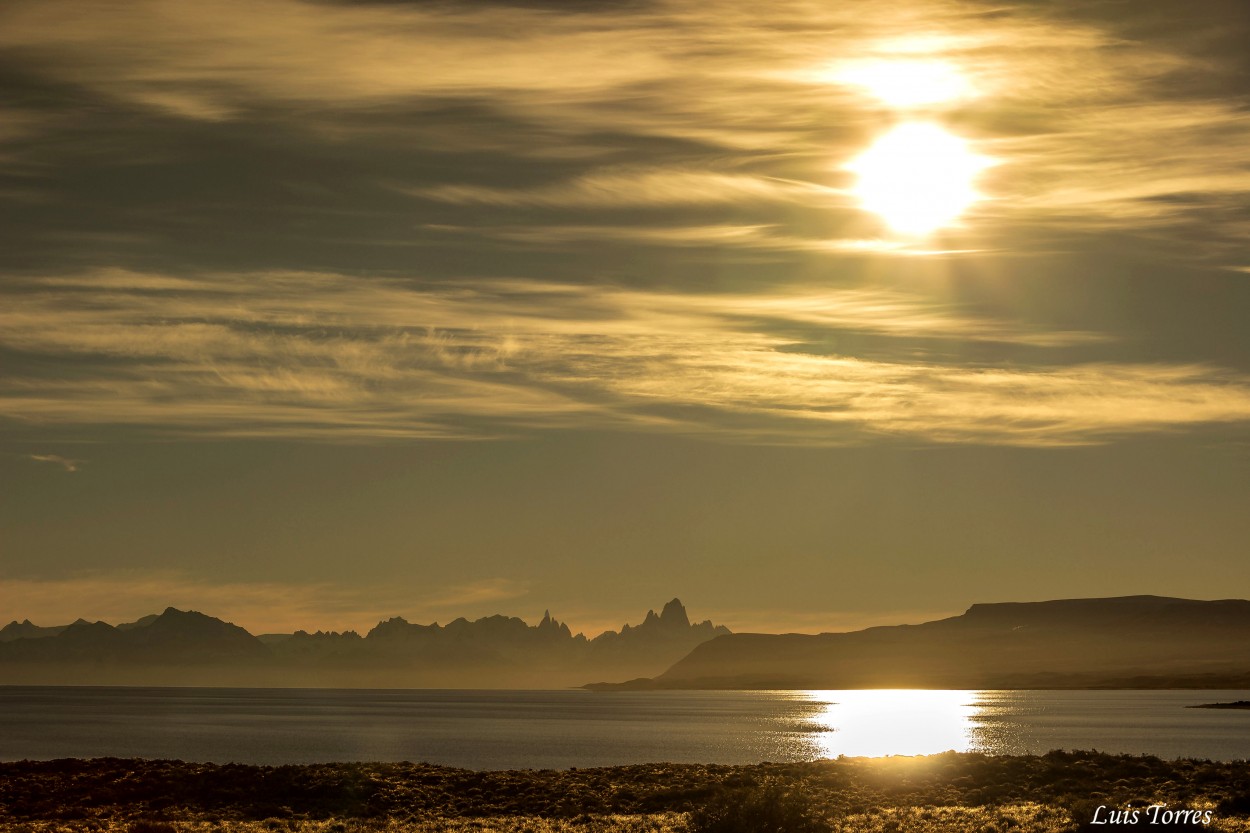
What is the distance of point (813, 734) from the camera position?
188m

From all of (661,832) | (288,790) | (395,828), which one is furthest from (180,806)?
(661,832)

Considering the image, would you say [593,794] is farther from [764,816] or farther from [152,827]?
[152,827]

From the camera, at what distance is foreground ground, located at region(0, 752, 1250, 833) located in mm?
51281

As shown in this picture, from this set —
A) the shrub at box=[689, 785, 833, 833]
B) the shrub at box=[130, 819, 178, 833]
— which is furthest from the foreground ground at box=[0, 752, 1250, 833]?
the shrub at box=[689, 785, 833, 833]

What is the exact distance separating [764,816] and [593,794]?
49.7 feet

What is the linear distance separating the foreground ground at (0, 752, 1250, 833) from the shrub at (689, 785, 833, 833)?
2.30ft

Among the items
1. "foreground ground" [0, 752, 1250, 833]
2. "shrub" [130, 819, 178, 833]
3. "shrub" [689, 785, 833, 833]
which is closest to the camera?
"shrub" [689, 785, 833, 833]

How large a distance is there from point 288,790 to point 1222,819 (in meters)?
37.9

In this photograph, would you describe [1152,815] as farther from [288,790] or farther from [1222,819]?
[288,790]

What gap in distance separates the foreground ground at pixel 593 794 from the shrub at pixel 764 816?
70 cm

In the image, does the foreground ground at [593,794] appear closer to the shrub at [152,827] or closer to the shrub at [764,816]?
the shrub at [152,827]

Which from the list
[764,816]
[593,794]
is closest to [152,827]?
[593,794]

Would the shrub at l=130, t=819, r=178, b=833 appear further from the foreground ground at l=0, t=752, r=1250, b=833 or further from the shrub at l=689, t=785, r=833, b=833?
the shrub at l=689, t=785, r=833, b=833

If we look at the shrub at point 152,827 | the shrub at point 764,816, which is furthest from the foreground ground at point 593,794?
the shrub at point 764,816
